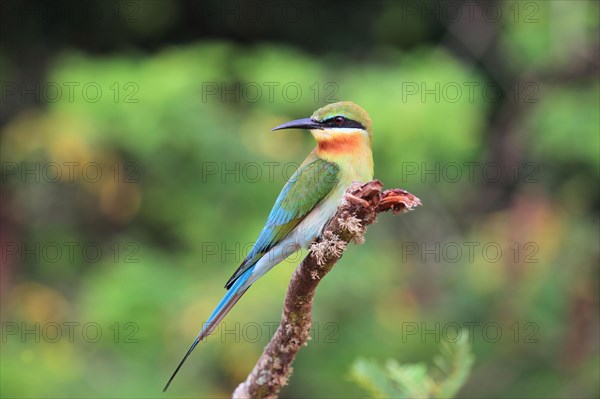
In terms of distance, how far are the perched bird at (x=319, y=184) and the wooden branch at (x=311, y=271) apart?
23.8 inches

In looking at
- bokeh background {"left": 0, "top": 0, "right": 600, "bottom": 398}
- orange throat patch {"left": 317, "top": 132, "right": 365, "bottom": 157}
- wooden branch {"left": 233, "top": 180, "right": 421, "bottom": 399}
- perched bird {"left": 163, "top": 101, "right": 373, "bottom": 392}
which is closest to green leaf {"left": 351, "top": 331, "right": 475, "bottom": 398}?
wooden branch {"left": 233, "top": 180, "right": 421, "bottom": 399}

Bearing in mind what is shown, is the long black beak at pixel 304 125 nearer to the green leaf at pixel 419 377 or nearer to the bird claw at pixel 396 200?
the bird claw at pixel 396 200

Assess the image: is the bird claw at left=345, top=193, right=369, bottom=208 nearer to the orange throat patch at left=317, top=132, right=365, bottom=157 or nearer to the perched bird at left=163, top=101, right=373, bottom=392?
the perched bird at left=163, top=101, right=373, bottom=392

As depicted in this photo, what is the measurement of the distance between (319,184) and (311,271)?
83 cm

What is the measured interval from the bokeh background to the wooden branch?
197 centimetres

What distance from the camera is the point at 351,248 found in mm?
4480

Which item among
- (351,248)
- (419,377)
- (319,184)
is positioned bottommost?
(351,248)

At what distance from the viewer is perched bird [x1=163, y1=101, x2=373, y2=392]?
284 cm

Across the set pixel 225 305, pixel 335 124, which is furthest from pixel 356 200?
pixel 335 124

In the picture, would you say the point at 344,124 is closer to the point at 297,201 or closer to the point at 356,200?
the point at 297,201

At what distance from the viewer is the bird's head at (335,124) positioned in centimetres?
295

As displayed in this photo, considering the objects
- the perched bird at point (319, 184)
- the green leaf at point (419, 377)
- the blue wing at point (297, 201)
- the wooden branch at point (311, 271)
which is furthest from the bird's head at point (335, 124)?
the green leaf at point (419, 377)

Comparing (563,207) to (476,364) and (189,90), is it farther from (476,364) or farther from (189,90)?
(189,90)

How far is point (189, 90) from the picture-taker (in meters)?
4.90
